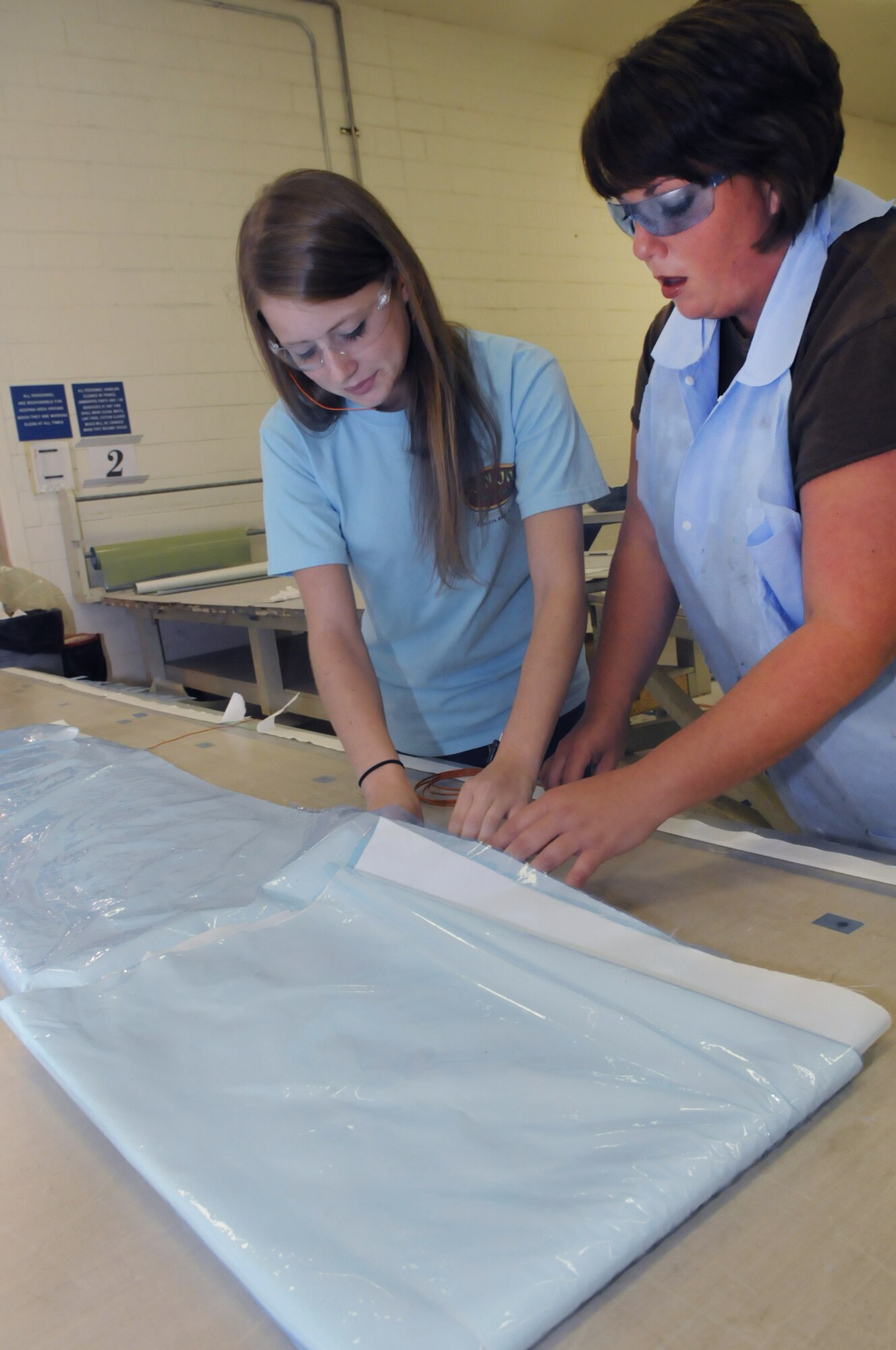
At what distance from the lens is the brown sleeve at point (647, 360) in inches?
42.0

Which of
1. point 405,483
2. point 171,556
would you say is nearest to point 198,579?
point 171,556

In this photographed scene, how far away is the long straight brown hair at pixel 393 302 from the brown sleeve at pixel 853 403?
0.44m

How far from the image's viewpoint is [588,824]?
78cm

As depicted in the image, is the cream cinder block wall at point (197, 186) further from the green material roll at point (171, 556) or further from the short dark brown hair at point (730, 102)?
the short dark brown hair at point (730, 102)

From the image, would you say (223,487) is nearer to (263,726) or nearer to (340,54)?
(340,54)

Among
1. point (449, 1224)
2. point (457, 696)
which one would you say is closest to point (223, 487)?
point (457, 696)

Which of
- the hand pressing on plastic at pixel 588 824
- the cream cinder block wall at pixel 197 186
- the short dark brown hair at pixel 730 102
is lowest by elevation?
the hand pressing on plastic at pixel 588 824

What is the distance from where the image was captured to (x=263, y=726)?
1502 millimetres

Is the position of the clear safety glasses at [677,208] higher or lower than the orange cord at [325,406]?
higher

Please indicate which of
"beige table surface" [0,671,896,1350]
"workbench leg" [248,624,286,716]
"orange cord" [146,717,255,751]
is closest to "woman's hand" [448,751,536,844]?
"beige table surface" [0,671,896,1350]

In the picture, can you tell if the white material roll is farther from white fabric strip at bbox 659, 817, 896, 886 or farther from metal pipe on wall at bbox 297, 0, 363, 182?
white fabric strip at bbox 659, 817, 896, 886

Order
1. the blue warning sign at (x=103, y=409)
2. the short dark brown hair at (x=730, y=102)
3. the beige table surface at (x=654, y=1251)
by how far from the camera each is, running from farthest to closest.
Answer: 1. the blue warning sign at (x=103, y=409)
2. the short dark brown hair at (x=730, y=102)
3. the beige table surface at (x=654, y=1251)

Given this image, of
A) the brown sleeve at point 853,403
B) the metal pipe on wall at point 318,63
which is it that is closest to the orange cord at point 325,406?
the brown sleeve at point 853,403

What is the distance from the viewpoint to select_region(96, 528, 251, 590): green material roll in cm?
378
